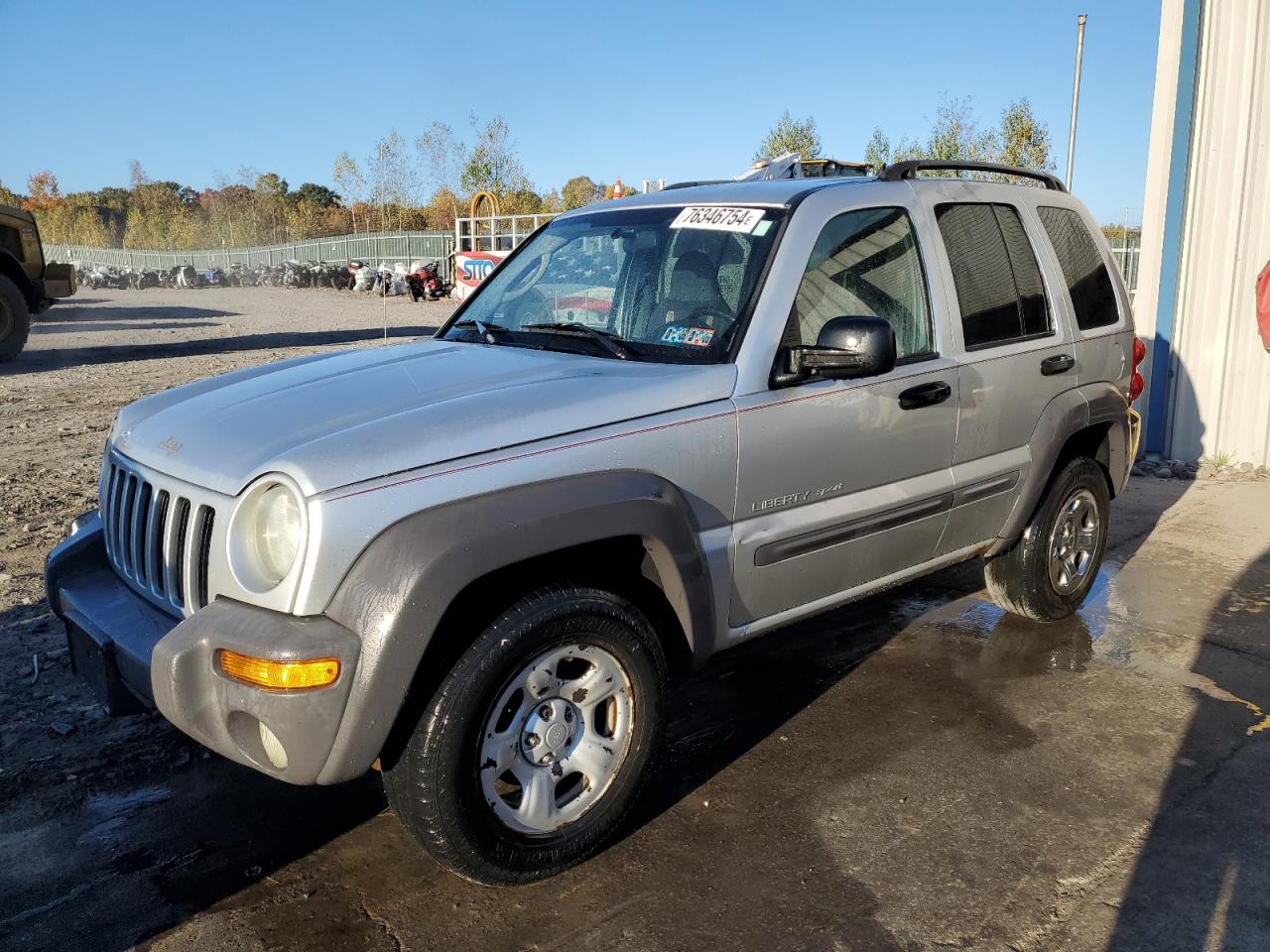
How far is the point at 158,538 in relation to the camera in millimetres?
2881

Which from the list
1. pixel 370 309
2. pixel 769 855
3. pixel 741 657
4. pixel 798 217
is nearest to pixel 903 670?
pixel 741 657

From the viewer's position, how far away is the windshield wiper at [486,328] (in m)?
3.83

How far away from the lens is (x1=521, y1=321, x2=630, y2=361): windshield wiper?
3.40 metres

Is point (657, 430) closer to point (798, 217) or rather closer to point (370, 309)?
point (798, 217)

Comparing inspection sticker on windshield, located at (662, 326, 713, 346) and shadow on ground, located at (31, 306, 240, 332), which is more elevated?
inspection sticker on windshield, located at (662, 326, 713, 346)

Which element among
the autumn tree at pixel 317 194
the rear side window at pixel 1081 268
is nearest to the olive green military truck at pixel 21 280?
the rear side window at pixel 1081 268

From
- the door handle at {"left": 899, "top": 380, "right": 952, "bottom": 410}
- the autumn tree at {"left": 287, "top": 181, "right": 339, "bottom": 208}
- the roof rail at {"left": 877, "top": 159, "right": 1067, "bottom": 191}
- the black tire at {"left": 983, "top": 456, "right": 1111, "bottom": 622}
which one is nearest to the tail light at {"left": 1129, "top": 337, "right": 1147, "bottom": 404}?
the black tire at {"left": 983, "top": 456, "right": 1111, "bottom": 622}

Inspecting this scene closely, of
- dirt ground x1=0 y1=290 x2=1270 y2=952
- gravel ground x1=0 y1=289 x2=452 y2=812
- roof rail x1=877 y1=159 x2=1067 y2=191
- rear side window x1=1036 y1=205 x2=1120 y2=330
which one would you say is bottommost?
dirt ground x1=0 y1=290 x2=1270 y2=952

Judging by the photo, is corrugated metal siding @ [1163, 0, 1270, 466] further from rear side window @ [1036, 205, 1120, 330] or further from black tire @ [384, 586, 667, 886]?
black tire @ [384, 586, 667, 886]

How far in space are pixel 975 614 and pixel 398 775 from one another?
3361 mm

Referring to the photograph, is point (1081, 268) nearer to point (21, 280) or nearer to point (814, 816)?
point (814, 816)

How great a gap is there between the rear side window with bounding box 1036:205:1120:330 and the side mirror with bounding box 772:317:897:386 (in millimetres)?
1785

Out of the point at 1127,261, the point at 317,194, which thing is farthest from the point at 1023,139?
the point at 317,194

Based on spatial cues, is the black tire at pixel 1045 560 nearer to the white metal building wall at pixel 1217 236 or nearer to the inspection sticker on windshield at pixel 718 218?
the inspection sticker on windshield at pixel 718 218
